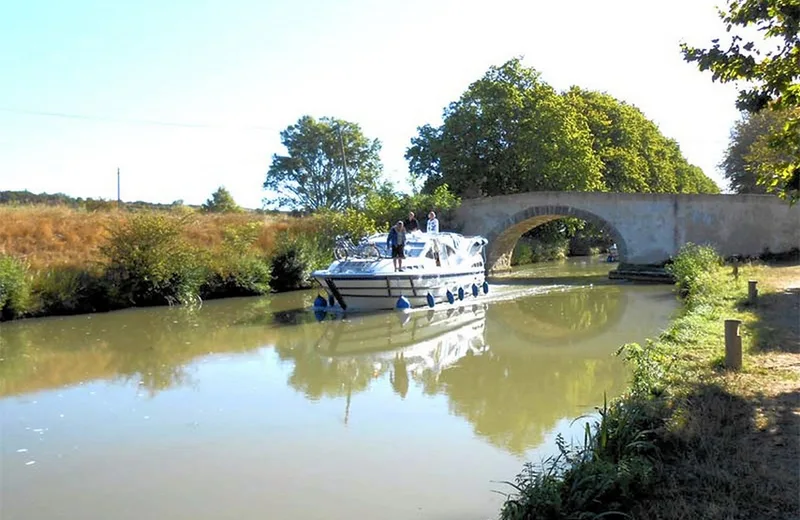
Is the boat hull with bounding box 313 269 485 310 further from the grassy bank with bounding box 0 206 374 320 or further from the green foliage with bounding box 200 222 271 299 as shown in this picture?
the green foliage with bounding box 200 222 271 299

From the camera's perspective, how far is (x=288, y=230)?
83.6 ft

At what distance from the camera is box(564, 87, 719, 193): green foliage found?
121 feet

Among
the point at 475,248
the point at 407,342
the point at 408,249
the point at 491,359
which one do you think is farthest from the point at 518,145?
the point at 491,359

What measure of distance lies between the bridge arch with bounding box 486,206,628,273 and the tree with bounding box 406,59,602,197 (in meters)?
3.78

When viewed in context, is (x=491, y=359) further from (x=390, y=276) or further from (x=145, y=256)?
(x=145, y=256)

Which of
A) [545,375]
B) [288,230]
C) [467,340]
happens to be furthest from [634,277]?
[545,375]

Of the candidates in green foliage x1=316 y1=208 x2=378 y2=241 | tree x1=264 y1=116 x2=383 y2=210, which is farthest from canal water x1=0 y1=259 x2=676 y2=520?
tree x1=264 y1=116 x2=383 y2=210

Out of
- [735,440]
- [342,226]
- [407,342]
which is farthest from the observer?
[342,226]

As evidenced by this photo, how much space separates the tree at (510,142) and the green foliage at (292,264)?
39.9 ft

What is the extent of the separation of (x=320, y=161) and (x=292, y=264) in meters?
29.8

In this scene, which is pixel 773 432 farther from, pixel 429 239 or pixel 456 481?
pixel 429 239

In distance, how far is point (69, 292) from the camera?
17.0 meters

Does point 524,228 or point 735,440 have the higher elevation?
point 524,228

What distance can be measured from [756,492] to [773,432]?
3.98ft
